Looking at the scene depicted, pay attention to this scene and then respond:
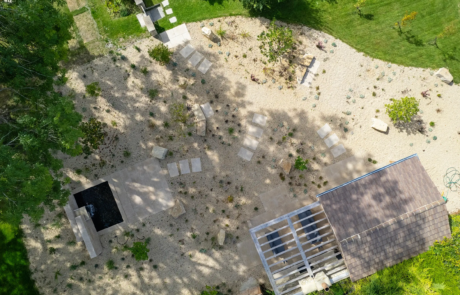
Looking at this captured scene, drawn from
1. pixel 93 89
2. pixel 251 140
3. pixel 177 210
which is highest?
pixel 93 89

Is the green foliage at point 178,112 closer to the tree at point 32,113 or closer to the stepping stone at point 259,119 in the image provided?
the stepping stone at point 259,119

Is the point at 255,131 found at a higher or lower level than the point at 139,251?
higher

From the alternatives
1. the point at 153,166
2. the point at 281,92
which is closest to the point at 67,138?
the point at 153,166

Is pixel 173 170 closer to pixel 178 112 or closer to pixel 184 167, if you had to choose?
pixel 184 167

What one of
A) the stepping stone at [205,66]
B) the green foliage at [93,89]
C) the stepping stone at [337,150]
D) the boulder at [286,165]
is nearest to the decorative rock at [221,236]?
the boulder at [286,165]

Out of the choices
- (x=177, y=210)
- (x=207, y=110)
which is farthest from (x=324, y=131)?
(x=177, y=210)
